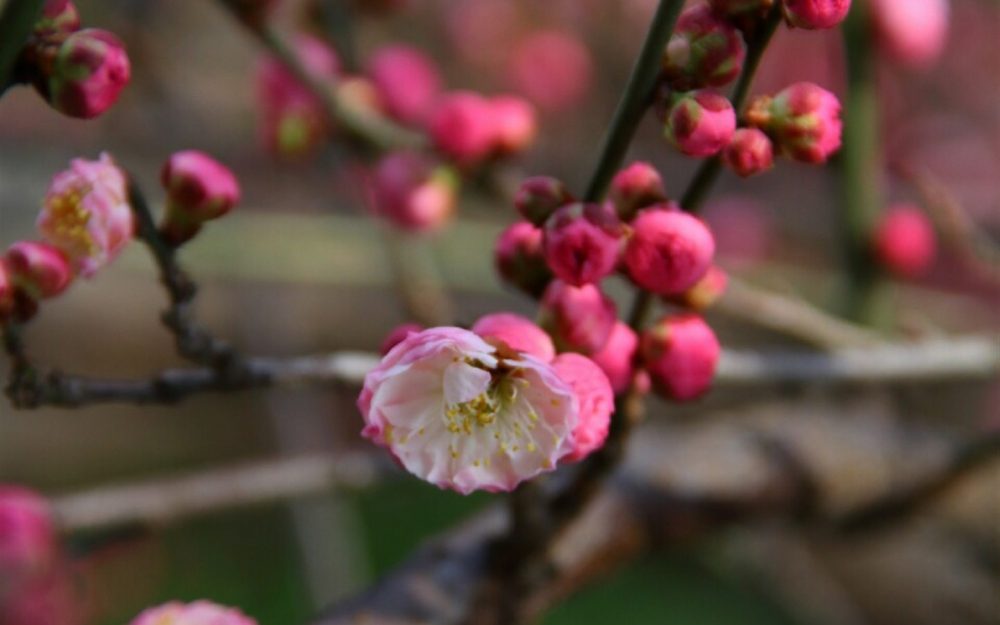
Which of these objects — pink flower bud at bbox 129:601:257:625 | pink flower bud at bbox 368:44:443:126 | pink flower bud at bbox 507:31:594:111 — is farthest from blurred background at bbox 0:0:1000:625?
pink flower bud at bbox 129:601:257:625

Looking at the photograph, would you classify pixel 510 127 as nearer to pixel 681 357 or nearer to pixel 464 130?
pixel 464 130

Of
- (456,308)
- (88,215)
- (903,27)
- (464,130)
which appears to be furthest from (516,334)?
(456,308)

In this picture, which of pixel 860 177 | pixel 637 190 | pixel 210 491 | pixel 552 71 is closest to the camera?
pixel 637 190

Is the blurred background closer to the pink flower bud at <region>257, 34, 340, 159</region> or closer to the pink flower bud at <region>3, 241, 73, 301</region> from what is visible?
the pink flower bud at <region>257, 34, 340, 159</region>

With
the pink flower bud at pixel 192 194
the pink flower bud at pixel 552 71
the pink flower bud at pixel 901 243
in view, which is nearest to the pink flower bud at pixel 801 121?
the pink flower bud at pixel 192 194

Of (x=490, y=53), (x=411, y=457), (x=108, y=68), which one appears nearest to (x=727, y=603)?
(x=490, y=53)
